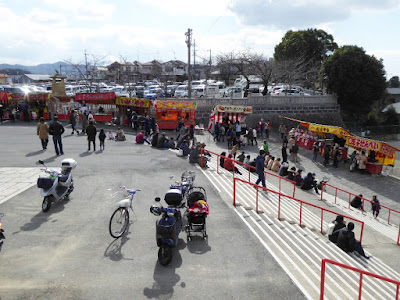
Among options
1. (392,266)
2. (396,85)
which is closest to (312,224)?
(392,266)

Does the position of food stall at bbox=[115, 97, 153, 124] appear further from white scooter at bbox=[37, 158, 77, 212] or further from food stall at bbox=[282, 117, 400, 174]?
white scooter at bbox=[37, 158, 77, 212]

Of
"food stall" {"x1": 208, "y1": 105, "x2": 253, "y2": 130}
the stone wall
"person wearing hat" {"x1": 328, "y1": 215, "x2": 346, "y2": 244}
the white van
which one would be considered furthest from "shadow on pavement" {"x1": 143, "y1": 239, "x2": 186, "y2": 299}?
the white van

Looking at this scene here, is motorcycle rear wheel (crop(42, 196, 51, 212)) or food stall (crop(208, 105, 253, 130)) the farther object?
food stall (crop(208, 105, 253, 130))

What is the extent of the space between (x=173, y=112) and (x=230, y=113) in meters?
4.11

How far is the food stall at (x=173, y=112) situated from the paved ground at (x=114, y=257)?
12.8 meters

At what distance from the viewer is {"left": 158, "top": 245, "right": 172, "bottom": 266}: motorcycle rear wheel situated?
254 inches

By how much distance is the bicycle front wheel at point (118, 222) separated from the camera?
750 centimetres

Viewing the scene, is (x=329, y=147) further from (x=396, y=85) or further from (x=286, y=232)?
(x=396, y=85)

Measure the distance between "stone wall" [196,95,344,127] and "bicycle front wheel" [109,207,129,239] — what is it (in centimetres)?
2078

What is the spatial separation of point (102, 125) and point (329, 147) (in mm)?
15368

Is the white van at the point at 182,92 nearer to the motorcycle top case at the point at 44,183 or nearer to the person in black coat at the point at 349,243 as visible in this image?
the motorcycle top case at the point at 44,183

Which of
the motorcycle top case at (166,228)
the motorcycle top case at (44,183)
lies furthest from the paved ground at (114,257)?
the motorcycle top case at (44,183)

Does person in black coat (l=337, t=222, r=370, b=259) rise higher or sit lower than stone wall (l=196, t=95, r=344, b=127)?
lower

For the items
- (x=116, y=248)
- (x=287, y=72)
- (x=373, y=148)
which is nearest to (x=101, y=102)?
(x=373, y=148)
